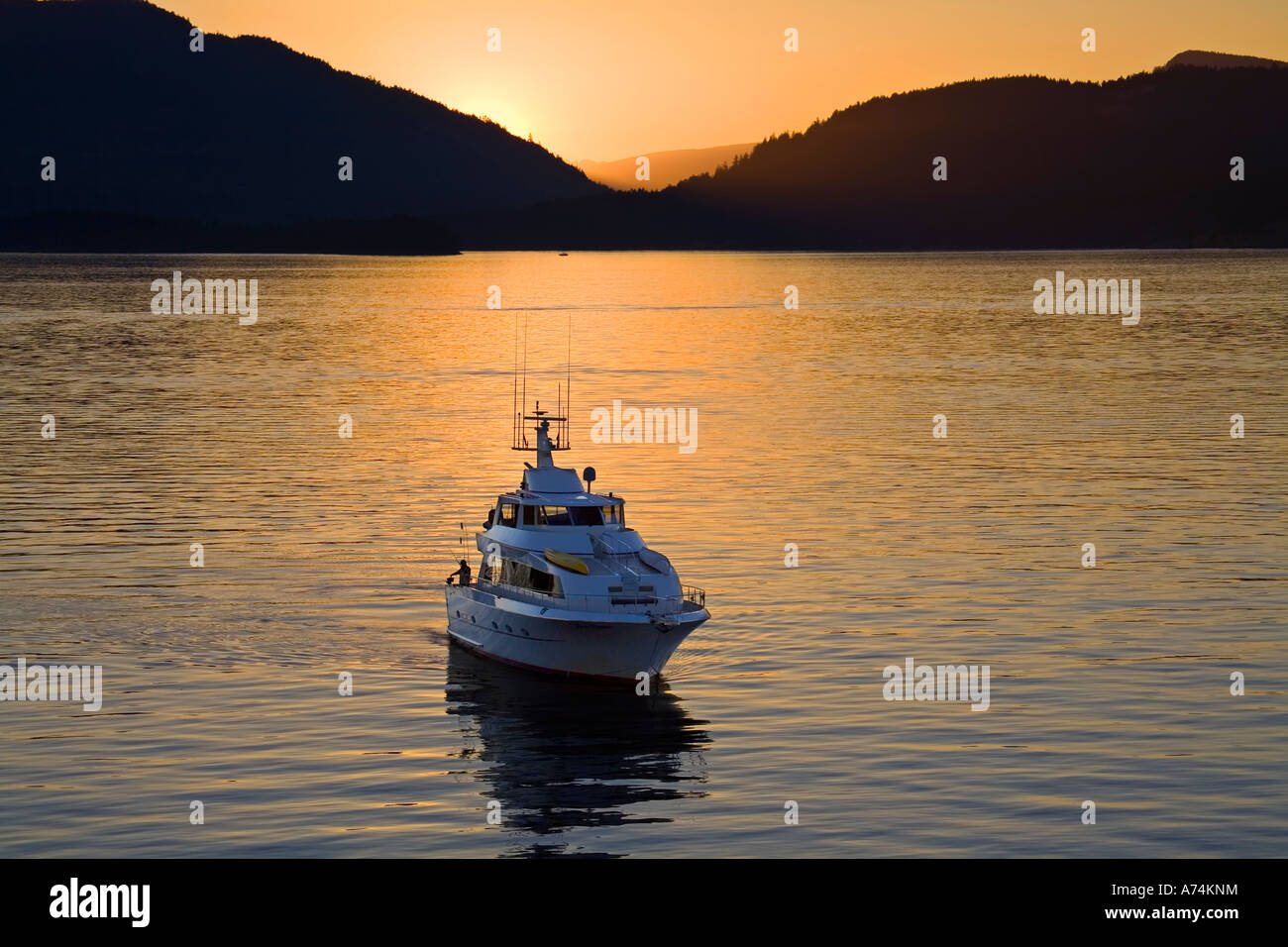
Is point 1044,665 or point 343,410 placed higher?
point 343,410

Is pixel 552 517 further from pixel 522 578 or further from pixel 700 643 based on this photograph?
pixel 700 643

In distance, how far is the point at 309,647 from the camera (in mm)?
46000

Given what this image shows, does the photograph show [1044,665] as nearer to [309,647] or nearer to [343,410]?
[309,647]

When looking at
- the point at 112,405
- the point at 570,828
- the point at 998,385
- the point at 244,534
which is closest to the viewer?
the point at 570,828

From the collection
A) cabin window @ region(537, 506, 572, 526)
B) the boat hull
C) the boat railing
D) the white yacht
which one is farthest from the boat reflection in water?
cabin window @ region(537, 506, 572, 526)

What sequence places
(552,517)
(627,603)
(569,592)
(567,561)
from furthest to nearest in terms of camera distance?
A: (552,517) < (567,561) < (569,592) < (627,603)

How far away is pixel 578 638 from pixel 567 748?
4.65m

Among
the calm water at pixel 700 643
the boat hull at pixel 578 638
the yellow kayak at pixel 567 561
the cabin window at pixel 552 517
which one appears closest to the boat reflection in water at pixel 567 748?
the calm water at pixel 700 643

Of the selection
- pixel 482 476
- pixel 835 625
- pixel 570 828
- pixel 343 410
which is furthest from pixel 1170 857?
pixel 343 410

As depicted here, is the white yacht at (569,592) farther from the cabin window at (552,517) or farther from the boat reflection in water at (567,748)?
the boat reflection in water at (567,748)

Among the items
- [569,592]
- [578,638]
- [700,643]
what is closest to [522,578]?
[569,592]

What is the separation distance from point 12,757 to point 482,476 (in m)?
42.8

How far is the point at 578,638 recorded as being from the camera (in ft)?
136
